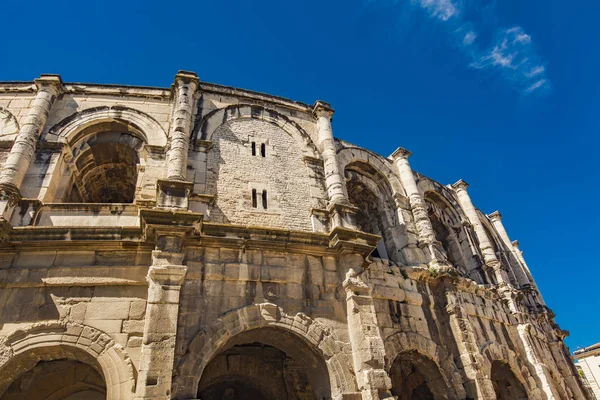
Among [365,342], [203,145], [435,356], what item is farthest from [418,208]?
[203,145]

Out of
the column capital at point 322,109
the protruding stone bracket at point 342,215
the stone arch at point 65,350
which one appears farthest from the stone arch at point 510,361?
the stone arch at point 65,350

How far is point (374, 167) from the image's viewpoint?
1272cm

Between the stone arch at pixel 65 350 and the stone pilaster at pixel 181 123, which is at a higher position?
the stone pilaster at pixel 181 123

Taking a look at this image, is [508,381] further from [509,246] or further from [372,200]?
[509,246]

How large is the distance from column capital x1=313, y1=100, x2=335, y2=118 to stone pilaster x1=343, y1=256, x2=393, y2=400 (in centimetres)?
554

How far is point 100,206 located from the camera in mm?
8023

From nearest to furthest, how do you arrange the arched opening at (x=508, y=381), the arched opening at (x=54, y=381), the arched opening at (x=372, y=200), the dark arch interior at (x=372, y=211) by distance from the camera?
the arched opening at (x=54, y=381), the arched opening at (x=508, y=381), the dark arch interior at (x=372, y=211), the arched opening at (x=372, y=200)

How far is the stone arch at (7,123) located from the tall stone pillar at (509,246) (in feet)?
62.0

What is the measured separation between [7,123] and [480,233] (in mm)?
15767

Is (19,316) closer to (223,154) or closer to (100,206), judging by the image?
(100,206)

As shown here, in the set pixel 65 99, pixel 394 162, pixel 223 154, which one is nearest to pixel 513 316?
pixel 394 162

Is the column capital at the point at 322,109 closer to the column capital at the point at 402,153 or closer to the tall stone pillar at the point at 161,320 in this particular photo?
the column capital at the point at 402,153

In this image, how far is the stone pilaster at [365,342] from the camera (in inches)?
262

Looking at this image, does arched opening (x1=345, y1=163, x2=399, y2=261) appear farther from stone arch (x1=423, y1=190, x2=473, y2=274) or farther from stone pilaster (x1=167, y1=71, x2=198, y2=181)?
stone pilaster (x1=167, y1=71, x2=198, y2=181)
